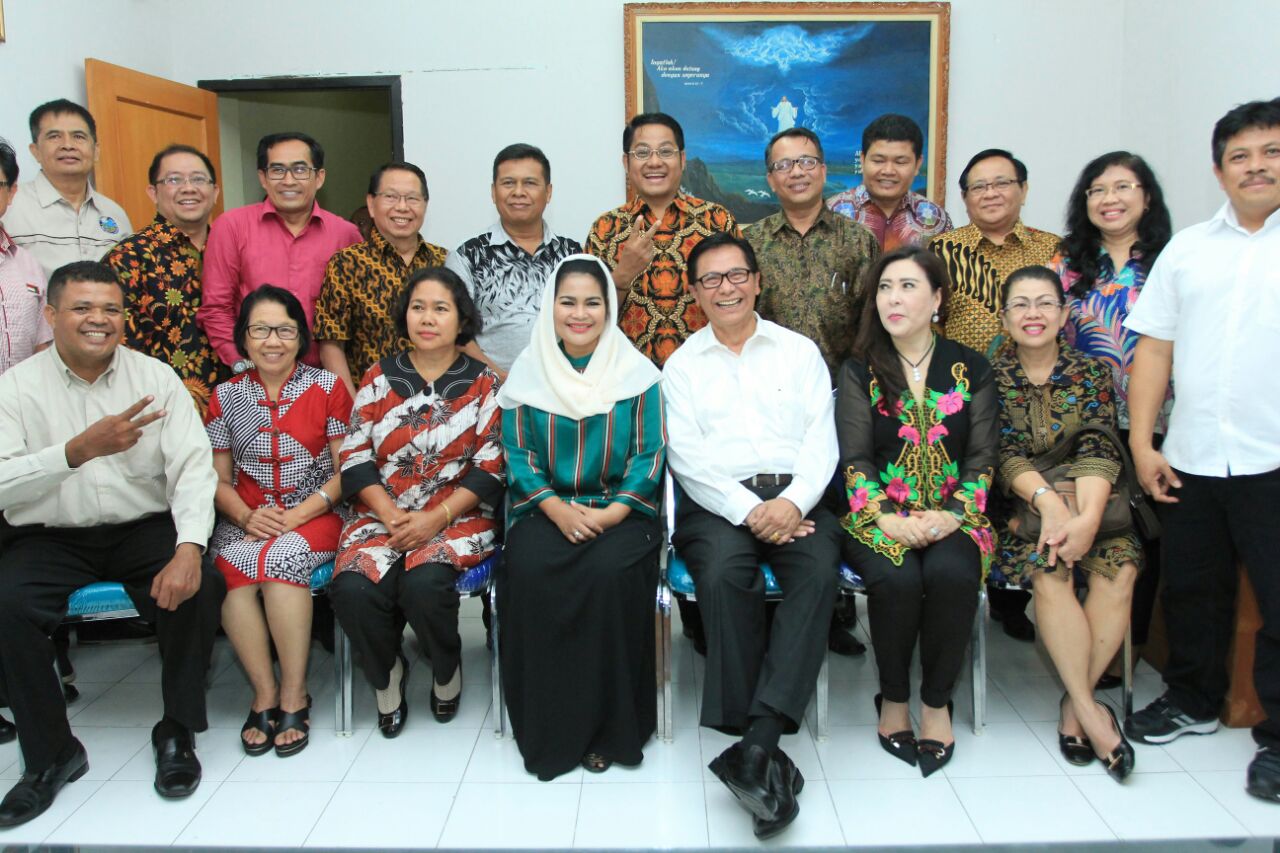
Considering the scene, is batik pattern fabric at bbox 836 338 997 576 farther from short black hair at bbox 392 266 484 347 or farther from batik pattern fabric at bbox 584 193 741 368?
short black hair at bbox 392 266 484 347

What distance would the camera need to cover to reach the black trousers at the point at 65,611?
2363mm

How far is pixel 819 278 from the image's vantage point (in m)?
3.07

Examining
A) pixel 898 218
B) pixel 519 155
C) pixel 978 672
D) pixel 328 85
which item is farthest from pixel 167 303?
pixel 978 672

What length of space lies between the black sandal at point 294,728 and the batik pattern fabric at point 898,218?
242 cm

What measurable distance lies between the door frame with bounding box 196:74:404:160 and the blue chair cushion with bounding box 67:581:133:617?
3085 millimetres

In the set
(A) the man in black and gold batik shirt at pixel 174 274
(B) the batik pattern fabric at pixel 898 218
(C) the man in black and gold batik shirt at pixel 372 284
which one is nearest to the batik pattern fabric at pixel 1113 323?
(B) the batik pattern fabric at pixel 898 218

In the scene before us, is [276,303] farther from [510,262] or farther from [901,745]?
[901,745]

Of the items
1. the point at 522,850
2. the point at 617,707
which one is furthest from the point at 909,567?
the point at 522,850

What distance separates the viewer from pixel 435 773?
248cm

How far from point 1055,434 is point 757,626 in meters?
1.03

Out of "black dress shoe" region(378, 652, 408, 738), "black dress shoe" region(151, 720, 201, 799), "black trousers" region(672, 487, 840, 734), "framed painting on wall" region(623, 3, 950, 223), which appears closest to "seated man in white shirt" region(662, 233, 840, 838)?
"black trousers" region(672, 487, 840, 734)

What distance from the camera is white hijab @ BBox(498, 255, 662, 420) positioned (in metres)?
2.71

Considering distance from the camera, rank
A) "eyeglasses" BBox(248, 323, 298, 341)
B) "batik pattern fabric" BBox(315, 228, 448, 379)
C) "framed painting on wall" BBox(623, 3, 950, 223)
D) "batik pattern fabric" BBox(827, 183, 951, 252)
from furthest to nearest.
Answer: "framed painting on wall" BBox(623, 3, 950, 223), "batik pattern fabric" BBox(827, 183, 951, 252), "batik pattern fabric" BBox(315, 228, 448, 379), "eyeglasses" BBox(248, 323, 298, 341)

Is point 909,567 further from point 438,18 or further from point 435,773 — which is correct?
point 438,18
